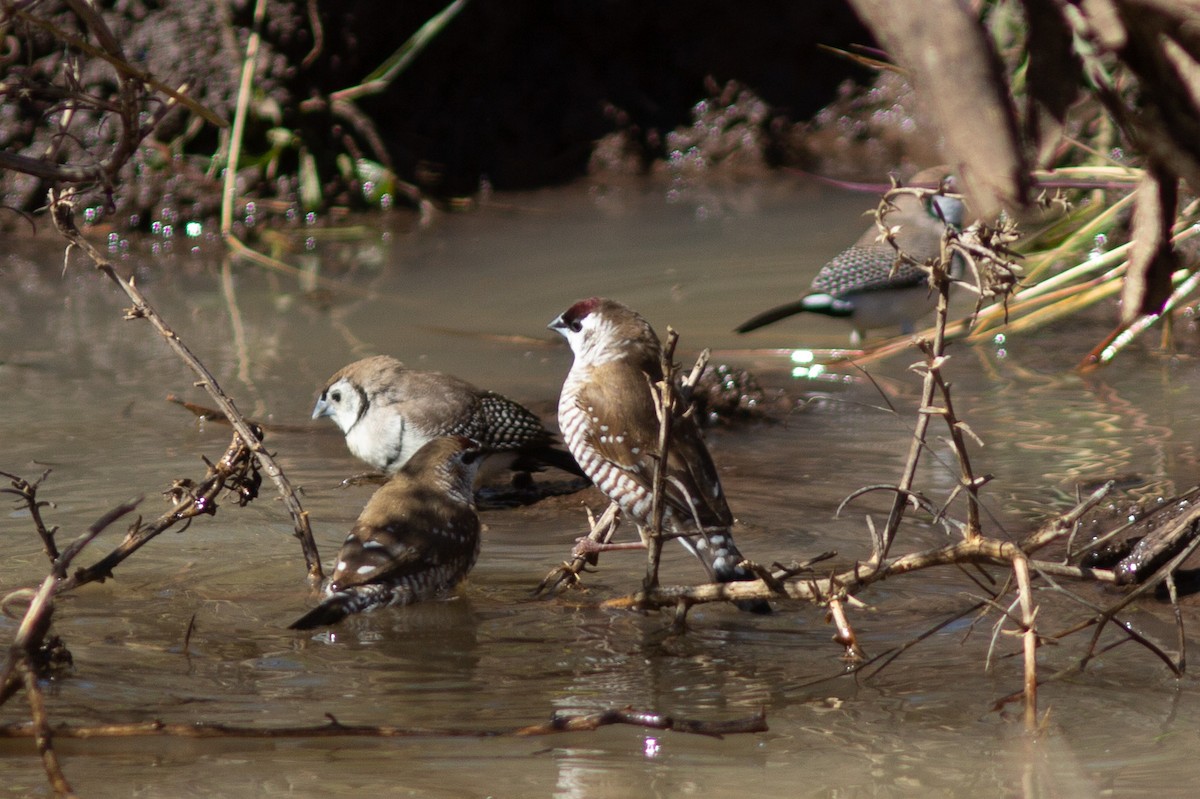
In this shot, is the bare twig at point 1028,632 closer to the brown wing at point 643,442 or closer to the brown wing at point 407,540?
the brown wing at point 643,442

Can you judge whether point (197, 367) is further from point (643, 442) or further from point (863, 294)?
point (863, 294)

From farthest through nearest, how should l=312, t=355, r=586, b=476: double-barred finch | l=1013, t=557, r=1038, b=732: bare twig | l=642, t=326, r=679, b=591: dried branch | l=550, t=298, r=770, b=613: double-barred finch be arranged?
l=312, t=355, r=586, b=476: double-barred finch → l=550, t=298, r=770, b=613: double-barred finch → l=642, t=326, r=679, b=591: dried branch → l=1013, t=557, r=1038, b=732: bare twig

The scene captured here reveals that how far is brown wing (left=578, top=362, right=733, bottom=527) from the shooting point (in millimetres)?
4488

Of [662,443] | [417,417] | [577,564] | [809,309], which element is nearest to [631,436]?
[577,564]

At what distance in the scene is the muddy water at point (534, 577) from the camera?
117 inches

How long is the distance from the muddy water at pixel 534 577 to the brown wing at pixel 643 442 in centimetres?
30

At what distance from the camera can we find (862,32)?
1238 cm

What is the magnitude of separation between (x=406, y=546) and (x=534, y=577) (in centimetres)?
47

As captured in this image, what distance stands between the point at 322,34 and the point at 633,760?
8.53 metres

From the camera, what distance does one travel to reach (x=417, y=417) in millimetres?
5730

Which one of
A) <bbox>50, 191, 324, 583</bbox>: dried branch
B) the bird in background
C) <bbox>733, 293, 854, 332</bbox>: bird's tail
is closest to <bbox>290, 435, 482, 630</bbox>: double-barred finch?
→ <bbox>50, 191, 324, 583</bbox>: dried branch

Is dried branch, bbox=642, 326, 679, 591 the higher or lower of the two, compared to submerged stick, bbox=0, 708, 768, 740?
higher

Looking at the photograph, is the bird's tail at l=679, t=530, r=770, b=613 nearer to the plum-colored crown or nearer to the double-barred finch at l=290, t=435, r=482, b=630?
the double-barred finch at l=290, t=435, r=482, b=630

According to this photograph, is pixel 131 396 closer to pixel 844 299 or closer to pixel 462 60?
pixel 844 299
